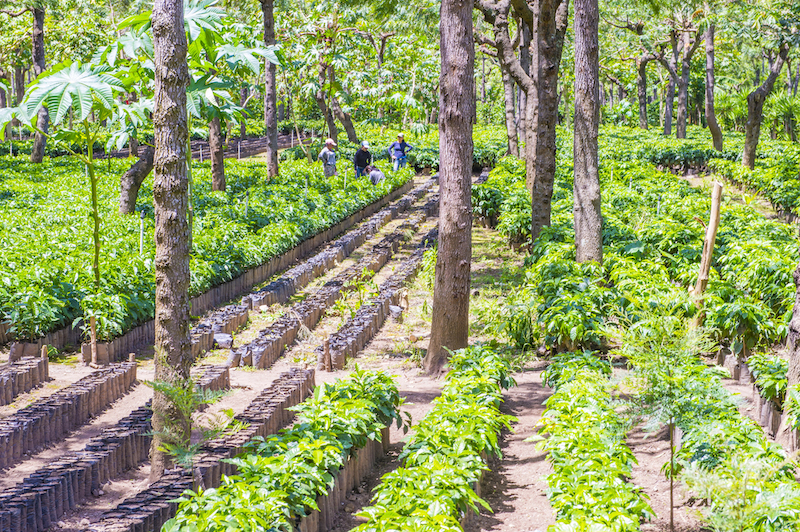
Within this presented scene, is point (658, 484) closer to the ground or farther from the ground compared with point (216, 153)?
closer to the ground

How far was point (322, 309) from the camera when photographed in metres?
10.1

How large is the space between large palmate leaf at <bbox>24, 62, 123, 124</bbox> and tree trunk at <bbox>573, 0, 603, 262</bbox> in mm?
6475

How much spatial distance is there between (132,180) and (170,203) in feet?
31.2

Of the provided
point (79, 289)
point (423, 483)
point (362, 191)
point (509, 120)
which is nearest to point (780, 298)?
point (423, 483)

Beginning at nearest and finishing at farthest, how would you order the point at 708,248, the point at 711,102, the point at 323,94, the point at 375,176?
the point at 708,248 < the point at 375,176 < the point at 711,102 < the point at 323,94

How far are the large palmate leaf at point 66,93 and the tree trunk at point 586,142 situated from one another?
647cm

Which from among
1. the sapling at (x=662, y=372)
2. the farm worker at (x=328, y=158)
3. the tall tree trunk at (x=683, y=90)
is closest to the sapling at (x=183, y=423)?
the sapling at (x=662, y=372)

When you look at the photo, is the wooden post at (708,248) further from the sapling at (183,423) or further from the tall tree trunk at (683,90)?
the tall tree trunk at (683,90)

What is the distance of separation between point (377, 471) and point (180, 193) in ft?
8.64

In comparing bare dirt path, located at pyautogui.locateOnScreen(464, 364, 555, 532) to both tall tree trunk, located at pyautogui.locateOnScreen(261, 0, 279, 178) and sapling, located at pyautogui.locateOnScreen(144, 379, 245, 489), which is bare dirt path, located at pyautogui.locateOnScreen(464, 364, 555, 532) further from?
tall tree trunk, located at pyautogui.locateOnScreen(261, 0, 279, 178)

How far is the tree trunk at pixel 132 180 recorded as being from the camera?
13516 mm

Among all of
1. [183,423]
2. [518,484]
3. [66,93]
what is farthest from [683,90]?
[66,93]

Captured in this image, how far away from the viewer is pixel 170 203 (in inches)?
189

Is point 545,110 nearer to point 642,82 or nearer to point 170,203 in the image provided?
point 170,203
